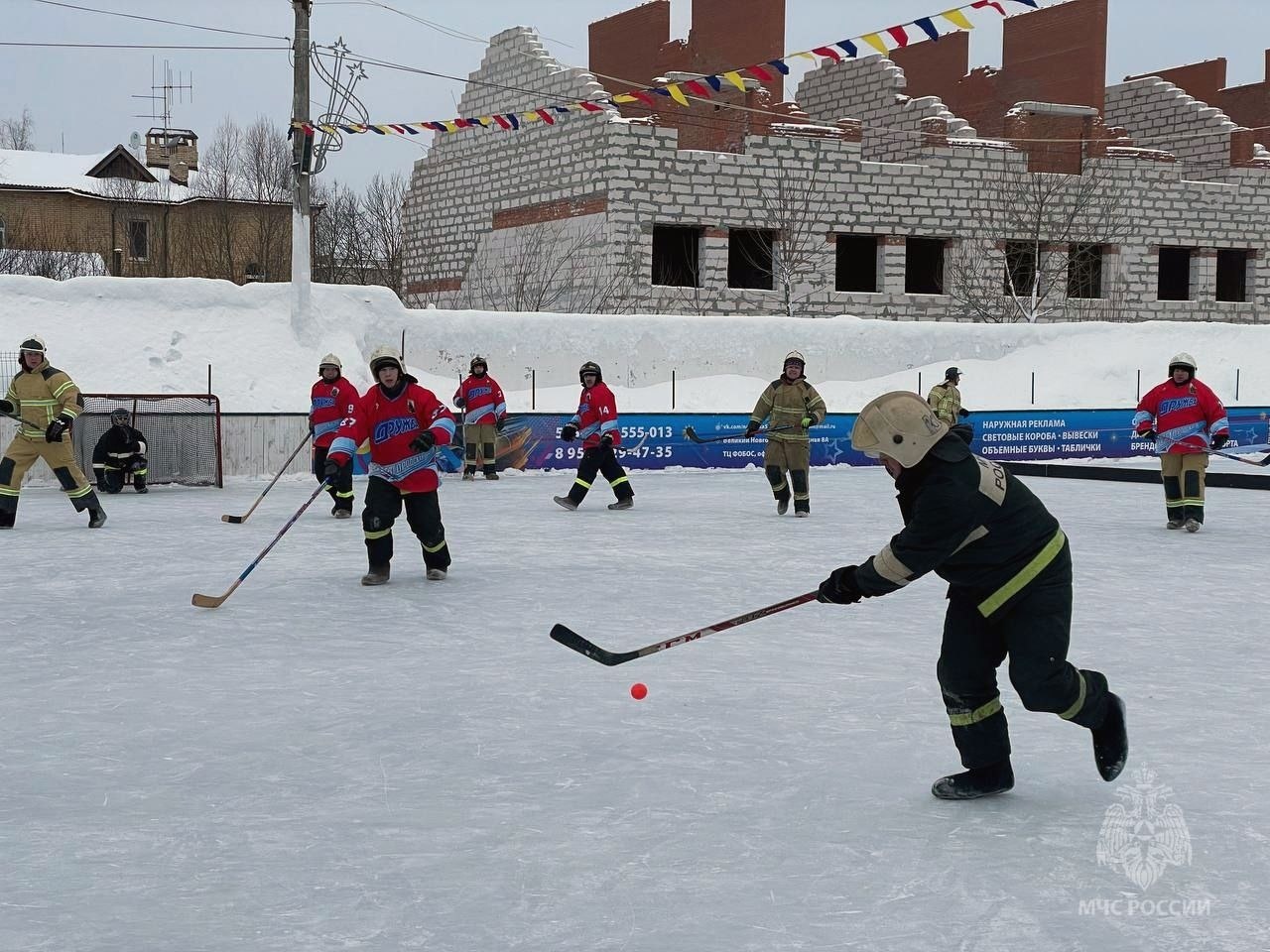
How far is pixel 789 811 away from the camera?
3773 mm

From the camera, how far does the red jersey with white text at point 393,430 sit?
7855 millimetres

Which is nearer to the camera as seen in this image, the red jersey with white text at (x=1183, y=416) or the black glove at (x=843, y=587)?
the black glove at (x=843, y=587)

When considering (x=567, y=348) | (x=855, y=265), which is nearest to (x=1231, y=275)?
(x=855, y=265)

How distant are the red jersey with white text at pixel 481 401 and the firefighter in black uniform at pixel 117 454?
368 cm

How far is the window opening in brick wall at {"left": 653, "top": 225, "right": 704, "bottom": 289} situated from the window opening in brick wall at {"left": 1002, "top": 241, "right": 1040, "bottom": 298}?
5.95 metres

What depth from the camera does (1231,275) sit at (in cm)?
2994

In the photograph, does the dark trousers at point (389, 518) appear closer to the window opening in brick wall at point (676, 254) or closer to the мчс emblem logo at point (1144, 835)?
the мчс emblem logo at point (1144, 835)

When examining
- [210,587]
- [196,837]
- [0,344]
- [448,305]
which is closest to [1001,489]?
[196,837]

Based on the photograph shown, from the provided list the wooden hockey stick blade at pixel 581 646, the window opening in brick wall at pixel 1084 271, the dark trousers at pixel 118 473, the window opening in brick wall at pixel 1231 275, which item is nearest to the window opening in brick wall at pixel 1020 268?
the window opening in brick wall at pixel 1084 271

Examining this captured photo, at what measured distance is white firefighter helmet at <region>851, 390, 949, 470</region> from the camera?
141 inches

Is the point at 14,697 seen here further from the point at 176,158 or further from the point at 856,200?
the point at 176,158

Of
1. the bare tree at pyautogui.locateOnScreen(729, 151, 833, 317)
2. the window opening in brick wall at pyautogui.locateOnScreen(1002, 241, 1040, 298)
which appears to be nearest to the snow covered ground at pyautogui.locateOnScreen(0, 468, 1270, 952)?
the bare tree at pyautogui.locateOnScreen(729, 151, 833, 317)

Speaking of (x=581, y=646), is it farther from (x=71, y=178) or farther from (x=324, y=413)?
(x=71, y=178)

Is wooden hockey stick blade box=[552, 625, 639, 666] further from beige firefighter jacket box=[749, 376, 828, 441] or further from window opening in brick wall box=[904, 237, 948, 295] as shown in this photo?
window opening in brick wall box=[904, 237, 948, 295]
